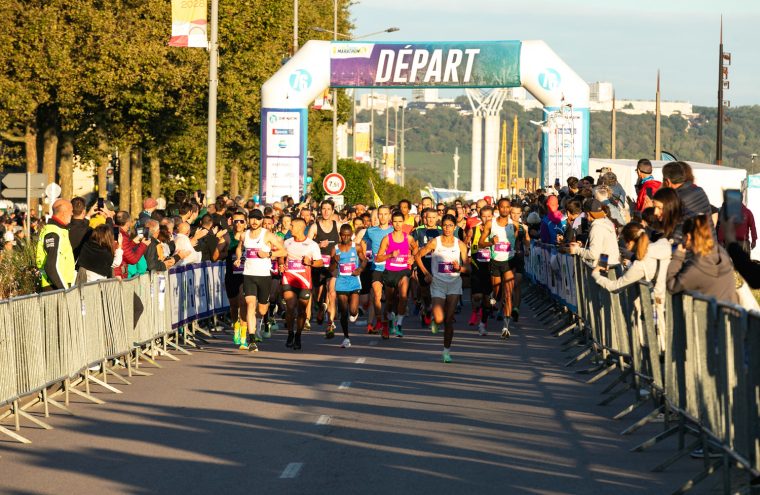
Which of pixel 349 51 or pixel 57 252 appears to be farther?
pixel 349 51

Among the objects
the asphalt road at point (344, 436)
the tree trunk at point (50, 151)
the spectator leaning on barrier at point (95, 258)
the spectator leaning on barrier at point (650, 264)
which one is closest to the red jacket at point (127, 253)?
the spectator leaning on barrier at point (95, 258)

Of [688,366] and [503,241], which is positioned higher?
[503,241]

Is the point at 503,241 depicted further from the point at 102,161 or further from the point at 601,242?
the point at 102,161

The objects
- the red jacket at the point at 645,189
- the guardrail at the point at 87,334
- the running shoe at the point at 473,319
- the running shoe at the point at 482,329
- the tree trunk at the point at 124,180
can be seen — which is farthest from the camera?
the tree trunk at the point at 124,180

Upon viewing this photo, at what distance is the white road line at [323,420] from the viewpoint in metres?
13.1

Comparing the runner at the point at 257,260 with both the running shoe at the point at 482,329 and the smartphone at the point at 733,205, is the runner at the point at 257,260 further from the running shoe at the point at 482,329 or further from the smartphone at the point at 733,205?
the smartphone at the point at 733,205

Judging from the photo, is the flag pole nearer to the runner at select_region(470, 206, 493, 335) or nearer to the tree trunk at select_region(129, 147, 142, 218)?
the runner at select_region(470, 206, 493, 335)

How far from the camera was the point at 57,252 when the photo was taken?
17.0m

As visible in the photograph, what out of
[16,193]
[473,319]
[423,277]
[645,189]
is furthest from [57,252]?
[16,193]

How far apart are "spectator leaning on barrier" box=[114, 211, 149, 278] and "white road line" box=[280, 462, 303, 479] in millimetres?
8786

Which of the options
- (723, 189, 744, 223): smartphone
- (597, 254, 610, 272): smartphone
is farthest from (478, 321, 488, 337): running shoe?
(723, 189, 744, 223): smartphone

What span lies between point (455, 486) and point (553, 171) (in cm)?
3165

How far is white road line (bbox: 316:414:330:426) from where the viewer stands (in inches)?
517

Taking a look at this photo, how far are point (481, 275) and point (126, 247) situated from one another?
658 centimetres
